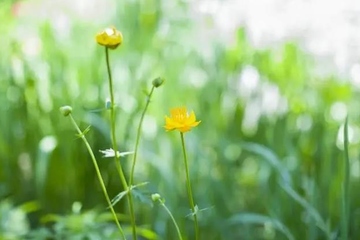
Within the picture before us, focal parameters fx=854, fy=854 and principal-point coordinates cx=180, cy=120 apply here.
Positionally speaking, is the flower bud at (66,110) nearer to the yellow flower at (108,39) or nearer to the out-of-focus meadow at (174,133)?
the yellow flower at (108,39)

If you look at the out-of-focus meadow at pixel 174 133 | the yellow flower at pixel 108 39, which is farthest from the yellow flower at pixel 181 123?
the out-of-focus meadow at pixel 174 133

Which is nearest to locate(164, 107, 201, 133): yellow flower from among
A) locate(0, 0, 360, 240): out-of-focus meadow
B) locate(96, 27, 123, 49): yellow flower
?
locate(96, 27, 123, 49): yellow flower

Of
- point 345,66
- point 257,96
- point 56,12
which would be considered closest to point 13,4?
point 56,12

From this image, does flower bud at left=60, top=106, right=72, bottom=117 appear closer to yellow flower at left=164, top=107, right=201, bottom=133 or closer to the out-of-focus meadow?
yellow flower at left=164, top=107, right=201, bottom=133

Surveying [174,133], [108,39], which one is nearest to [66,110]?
[108,39]

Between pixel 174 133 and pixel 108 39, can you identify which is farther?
pixel 174 133

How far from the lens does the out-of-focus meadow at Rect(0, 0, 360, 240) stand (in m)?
2.27

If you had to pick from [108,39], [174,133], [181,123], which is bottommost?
[174,133]

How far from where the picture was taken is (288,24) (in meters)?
2.89

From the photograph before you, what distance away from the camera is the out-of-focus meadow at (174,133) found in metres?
2.27

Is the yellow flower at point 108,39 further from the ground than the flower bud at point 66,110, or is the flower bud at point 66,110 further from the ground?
the yellow flower at point 108,39

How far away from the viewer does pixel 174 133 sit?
2.50m

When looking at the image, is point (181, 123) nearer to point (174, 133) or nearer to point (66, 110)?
point (66, 110)

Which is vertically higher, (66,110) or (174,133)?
(66,110)
